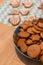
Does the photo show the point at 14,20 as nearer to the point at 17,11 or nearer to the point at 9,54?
the point at 17,11

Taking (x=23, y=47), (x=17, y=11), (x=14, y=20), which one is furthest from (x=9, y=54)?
(x=17, y=11)

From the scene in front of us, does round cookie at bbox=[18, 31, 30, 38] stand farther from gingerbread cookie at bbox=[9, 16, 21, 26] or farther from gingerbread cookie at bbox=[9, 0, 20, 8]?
gingerbread cookie at bbox=[9, 0, 20, 8]

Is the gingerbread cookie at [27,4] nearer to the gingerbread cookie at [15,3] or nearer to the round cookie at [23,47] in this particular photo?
the gingerbread cookie at [15,3]

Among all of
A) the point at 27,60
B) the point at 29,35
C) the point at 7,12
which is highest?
the point at 7,12

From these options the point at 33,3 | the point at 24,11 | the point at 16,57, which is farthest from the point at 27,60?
the point at 33,3

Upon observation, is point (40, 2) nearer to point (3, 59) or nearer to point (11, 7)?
point (11, 7)

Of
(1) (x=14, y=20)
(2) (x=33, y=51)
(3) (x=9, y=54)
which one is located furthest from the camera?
(1) (x=14, y=20)

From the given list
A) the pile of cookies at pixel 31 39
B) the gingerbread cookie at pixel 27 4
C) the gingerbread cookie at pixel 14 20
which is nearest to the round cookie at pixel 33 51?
the pile of cookies at pixel 31 39
